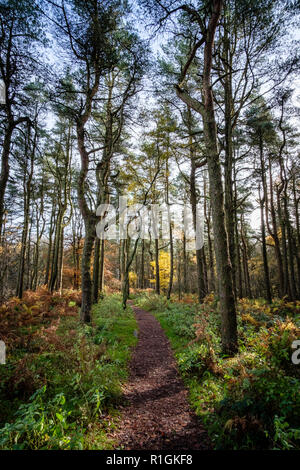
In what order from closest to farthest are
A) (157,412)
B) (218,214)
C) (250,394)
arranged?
(250,394) → (157,412) → (218,214)

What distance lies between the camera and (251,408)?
278 cm

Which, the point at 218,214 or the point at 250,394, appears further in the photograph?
the point at 218,214

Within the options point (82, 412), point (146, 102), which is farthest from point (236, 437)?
point (146, 102)

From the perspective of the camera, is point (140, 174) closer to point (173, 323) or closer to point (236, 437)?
point (173, 323)

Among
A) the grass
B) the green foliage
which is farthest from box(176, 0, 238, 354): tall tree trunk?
the grass

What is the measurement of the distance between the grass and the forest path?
0.25 m

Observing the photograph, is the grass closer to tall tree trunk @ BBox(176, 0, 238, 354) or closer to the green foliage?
the green foliage

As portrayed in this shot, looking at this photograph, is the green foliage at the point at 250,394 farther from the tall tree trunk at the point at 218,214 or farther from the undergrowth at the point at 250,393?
the tall tree trunk at the point at 218,214

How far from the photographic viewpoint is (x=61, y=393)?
259 cm

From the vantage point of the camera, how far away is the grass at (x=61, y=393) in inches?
96.1

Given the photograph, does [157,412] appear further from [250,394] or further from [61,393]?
[61,393]

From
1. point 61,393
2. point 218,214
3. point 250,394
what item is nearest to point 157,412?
point 250,394

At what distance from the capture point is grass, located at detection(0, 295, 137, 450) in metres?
2.44

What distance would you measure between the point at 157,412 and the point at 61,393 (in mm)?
1992
